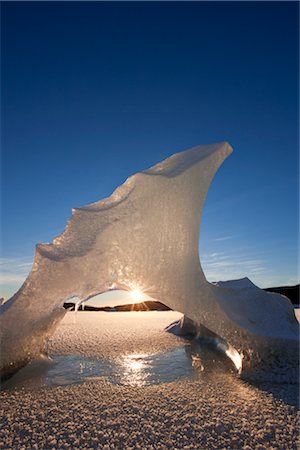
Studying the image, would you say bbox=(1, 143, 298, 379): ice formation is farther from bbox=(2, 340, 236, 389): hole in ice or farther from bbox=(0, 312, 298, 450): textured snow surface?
bbox=(0, 312, 298, 450): textured snow surface

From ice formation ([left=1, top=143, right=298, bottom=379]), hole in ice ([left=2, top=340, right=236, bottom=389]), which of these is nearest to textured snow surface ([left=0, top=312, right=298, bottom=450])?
hole in ice ([left=2, top=340, right=236, bottom=389])

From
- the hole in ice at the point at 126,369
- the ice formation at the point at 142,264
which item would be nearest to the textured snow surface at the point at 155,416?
the hole in ice at the point at 126,369

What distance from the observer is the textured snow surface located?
1655 millimetres

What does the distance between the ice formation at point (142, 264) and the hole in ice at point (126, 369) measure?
238 mm

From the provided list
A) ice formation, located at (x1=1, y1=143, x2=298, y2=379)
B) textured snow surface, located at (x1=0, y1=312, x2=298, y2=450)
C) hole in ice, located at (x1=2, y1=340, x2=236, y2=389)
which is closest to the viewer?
textured snow surface, located at (x1=0, y1=312, x2=298, y2=450)

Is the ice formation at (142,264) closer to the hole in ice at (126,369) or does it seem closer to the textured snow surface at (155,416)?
the hole in ice at (126,369)

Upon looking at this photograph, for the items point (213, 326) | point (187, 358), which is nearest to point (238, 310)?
point (213, 326)

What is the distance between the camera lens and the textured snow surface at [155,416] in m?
1.66

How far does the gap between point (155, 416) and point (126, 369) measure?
1238mm

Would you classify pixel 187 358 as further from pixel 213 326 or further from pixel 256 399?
pixel 256 399

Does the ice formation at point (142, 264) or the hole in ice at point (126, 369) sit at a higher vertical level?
the ice formation at point (142, 264)

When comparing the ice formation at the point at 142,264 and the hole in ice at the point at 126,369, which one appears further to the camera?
the ice formation at the point at 142,264

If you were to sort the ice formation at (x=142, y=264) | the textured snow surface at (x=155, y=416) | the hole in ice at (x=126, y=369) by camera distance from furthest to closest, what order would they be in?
the ice formation at (x=142, y=264) → the hole in ice at (x=126, y=369) → the textured snow surface at (x=155, y=416)

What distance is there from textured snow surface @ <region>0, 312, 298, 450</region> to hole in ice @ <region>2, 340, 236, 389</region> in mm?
163
